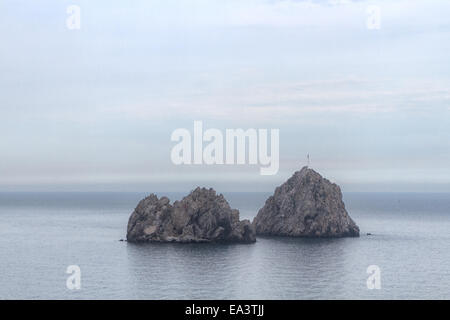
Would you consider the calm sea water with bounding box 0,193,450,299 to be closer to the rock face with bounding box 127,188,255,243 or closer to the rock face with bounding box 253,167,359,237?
the rock face with bounding box 127,188,255,243

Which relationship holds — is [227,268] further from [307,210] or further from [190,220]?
[307,210]

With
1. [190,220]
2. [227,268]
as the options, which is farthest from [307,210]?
[227,268]

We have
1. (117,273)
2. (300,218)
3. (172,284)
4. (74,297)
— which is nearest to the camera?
(74,297)

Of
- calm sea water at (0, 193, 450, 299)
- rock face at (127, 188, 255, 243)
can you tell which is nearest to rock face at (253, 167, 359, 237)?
calm sea water at (0, 193, 450, 299)

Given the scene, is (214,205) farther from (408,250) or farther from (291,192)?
(408,250)
